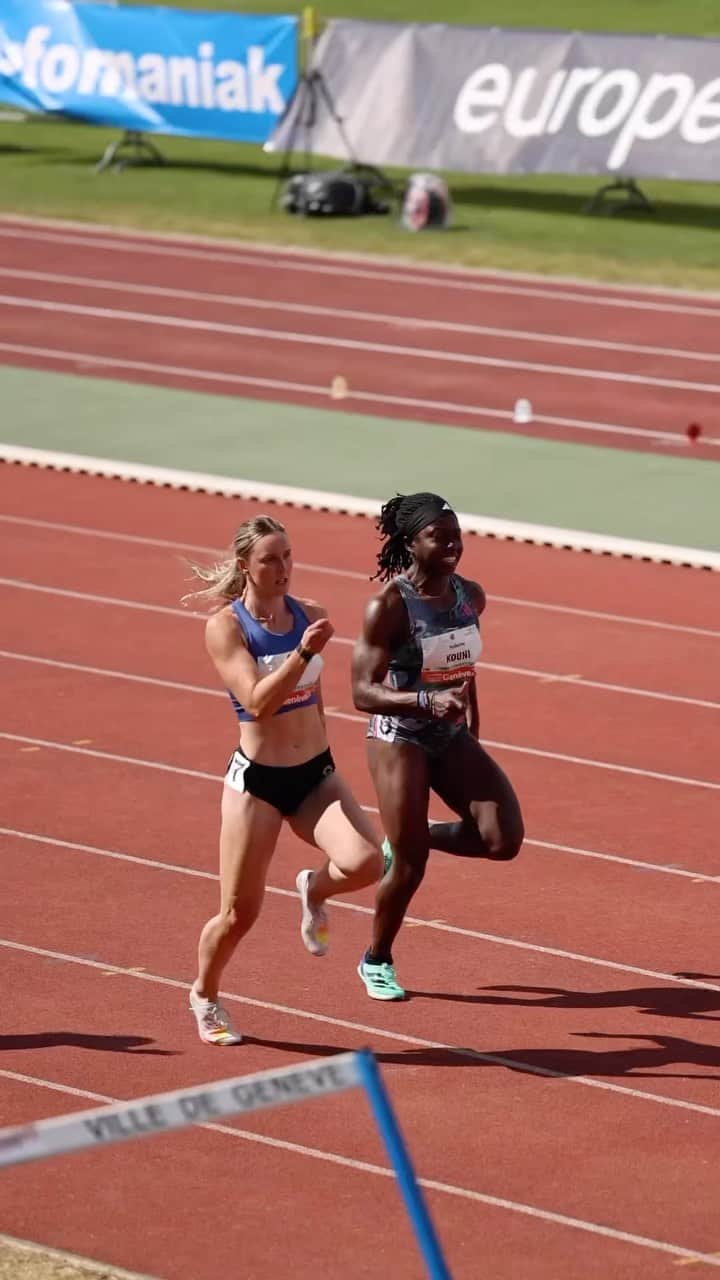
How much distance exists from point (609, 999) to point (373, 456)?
35.5ft

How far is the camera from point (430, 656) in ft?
28.1

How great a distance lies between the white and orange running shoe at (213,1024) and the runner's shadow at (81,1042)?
14 cm

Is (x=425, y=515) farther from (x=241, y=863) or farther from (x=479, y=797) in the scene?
(x=241, y=863)

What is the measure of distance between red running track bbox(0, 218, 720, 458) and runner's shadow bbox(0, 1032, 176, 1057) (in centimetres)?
1214

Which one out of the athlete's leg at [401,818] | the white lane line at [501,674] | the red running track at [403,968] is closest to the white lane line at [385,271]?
the red running track at [403,968]

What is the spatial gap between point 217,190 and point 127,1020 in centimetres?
2651

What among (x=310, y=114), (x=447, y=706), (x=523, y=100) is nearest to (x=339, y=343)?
(x=523, y=100)

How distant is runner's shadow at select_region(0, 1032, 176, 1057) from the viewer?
8297 mm

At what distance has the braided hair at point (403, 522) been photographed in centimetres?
855

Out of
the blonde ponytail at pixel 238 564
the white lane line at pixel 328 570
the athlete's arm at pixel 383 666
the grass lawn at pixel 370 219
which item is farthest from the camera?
the grass lawn at pixel 370 219

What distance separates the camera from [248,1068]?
8086 mm

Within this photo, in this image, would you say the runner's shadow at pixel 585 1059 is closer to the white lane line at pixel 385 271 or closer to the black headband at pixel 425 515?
the black headband at pixel 425 515

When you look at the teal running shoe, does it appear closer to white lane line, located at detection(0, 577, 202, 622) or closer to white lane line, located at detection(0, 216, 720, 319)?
white lane line, located at detection(0, 577, 202, 622)

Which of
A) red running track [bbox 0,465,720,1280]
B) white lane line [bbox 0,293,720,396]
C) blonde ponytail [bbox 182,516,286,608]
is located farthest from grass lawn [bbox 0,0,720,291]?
blonde ponytail [bbox 182,516,286,608]
